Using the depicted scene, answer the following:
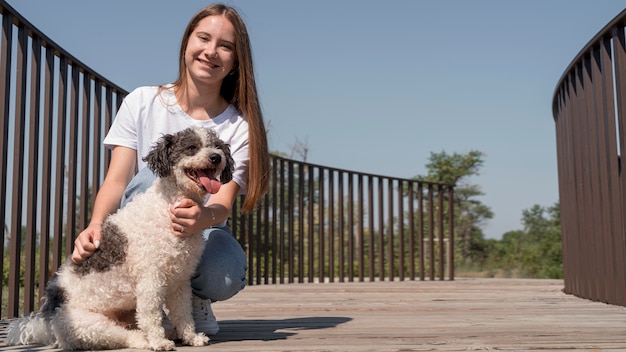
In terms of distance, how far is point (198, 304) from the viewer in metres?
2.75

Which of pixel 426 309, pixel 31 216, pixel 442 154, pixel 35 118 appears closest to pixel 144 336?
pixel 31 216

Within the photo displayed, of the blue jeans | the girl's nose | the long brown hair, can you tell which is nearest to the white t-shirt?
the long brown hair

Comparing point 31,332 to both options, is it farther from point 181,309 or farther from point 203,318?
point 203,318

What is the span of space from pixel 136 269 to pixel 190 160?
16.5 inches

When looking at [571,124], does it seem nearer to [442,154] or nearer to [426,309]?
[426,309]

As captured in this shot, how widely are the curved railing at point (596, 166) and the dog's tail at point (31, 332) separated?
8.71ft

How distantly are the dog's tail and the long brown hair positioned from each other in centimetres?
91

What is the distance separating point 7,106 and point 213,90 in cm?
86

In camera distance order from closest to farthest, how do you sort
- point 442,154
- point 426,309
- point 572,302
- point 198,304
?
point 198,304 → point 426,309 → point 572,302 → point 442,154

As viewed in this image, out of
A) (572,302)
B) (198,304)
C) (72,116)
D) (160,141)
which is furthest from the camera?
(572,302)

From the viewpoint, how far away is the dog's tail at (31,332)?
2270 millimetres

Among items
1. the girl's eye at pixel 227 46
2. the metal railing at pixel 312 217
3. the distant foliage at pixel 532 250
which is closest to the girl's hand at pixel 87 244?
the girl's eye at pixel 227 46

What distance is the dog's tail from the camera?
2270 millimetres

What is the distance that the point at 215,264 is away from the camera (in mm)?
2705
